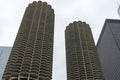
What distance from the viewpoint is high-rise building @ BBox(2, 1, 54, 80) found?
274 ft

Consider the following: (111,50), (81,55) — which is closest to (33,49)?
(81,55)

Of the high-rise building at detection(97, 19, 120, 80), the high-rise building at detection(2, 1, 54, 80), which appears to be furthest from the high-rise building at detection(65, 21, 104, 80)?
the high-rise building at detection(97, 19, 120, 80)

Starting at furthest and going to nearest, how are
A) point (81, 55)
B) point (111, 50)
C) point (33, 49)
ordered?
point (111, 50) < point (81, 55) < point (33, 49)

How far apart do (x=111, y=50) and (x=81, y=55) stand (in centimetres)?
7506

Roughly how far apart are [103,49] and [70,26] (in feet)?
244

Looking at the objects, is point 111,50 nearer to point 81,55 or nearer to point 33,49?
point 81,55

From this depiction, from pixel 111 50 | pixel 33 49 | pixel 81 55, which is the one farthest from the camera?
pixel 111 50

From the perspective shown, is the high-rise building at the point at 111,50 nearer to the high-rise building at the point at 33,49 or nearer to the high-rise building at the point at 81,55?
the high-rise building at the point at 81,55

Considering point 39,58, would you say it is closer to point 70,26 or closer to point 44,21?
point 44,21

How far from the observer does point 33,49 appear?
93.2 m

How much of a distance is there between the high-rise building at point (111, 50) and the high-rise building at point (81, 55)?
41923 millimetres

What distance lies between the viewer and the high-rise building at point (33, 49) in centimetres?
8362

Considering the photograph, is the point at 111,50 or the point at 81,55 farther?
the point at 111,50

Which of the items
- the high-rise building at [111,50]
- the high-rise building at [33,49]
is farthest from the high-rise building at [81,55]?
the high-rise building at [111,50]
